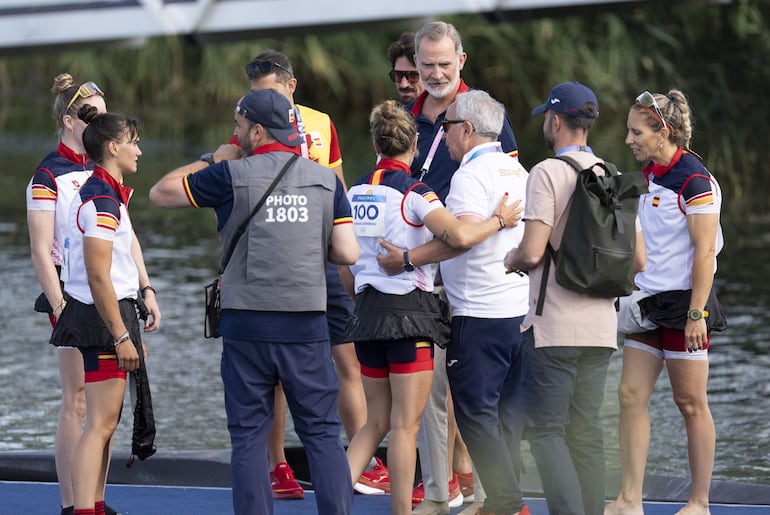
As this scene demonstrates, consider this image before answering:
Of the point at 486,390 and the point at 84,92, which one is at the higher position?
the point at 84,92

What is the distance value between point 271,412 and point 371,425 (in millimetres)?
548

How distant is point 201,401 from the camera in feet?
29.4

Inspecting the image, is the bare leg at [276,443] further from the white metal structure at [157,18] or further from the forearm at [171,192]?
the white metal structure at [157,18]

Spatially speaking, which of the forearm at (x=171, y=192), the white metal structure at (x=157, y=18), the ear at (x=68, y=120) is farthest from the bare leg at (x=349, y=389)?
the white metal structure at (x=157, y=18)

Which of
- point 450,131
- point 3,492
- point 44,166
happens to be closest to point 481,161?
point 450,131

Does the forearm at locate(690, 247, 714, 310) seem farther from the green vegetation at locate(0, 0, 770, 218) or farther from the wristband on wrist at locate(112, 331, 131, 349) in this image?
the green vegetation at locate(0, 0, 770, 218)

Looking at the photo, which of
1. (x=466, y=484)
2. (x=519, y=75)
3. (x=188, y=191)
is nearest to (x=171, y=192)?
(x=188, y=191)

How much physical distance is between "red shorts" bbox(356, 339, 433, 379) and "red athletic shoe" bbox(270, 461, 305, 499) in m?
0.95

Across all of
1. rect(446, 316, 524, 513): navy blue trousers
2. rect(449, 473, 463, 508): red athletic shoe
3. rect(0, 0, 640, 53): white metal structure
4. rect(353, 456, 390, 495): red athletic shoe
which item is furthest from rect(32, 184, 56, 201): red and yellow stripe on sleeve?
rect(0, 0, 640, 53): white metal structure

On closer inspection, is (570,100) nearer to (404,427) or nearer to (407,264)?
(407,264)

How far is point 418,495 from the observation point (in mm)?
6172

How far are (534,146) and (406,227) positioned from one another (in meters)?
16.2

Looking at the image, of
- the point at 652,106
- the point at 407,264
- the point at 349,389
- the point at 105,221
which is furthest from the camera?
the point at 349,389

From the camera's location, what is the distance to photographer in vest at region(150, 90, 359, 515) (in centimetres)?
502
